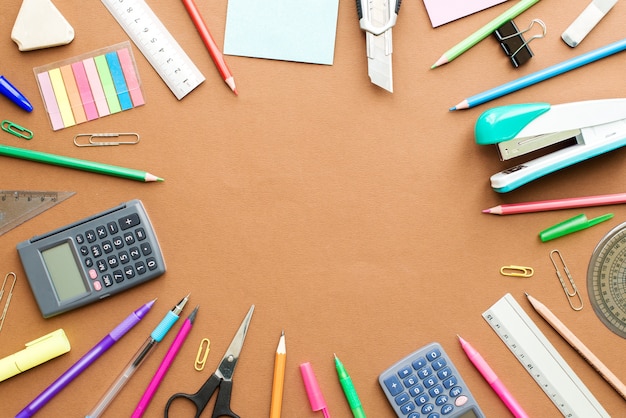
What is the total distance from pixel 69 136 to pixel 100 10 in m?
0.23

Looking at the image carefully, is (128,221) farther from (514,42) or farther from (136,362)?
(514,42)

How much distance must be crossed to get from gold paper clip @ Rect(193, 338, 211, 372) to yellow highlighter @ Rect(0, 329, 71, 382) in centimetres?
23

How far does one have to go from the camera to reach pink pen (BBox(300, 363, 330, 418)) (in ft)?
3.31

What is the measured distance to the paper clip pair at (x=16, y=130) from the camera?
1018 mm

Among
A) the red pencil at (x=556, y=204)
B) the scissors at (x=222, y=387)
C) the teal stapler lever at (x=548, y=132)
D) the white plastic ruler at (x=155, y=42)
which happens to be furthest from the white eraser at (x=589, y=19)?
the scissors at (x=222, y=387)

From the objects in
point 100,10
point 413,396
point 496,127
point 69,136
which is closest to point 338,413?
point 413,396

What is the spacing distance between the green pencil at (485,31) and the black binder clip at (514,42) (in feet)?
0.04

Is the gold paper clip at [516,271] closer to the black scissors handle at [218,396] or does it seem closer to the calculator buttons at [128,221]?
the black scissors handle at [218,396]

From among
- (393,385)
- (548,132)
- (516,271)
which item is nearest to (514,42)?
(548,132)

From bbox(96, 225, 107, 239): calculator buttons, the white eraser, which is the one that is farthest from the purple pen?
the white eraser

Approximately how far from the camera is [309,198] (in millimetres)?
1034

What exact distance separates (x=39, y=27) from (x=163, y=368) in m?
0.64

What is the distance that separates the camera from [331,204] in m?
1.04

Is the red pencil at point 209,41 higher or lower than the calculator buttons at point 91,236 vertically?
higher
